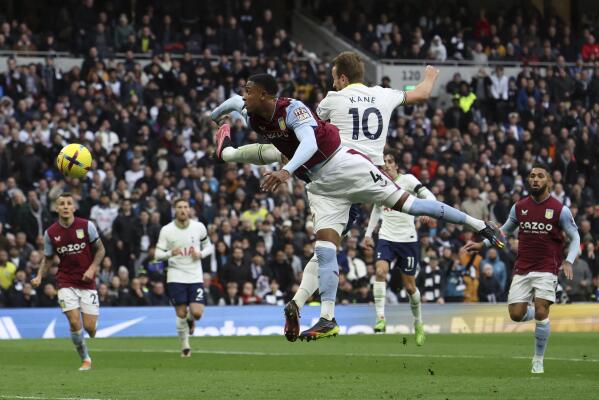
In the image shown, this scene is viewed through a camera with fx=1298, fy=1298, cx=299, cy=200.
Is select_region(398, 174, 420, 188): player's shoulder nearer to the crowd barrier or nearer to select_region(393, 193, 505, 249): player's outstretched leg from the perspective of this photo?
select_region(393, 193, 505, 249): player's outstretched leg

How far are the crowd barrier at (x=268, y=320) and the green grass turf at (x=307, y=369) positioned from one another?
1156 mm

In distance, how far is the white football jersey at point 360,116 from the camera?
47.1ft

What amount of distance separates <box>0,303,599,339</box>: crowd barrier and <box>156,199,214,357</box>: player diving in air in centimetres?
474

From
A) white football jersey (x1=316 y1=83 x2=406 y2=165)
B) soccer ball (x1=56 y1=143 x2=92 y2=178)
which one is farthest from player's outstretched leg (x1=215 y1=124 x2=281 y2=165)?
soccer ball (x1=56 y1=143 x2=92 y2=178)

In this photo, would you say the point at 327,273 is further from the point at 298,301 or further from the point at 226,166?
the point at 226,166

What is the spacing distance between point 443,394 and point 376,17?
28202 mm

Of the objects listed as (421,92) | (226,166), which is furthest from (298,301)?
(226,166)

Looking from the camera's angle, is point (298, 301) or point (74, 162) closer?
point (298, 301)

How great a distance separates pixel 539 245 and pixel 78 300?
6218mm

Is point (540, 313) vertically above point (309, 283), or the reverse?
point (309, 283)

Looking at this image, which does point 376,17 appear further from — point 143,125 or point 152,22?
point 143,125

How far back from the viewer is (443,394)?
502 inches

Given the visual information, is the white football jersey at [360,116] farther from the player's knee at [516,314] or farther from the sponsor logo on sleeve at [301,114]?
the player's knee at [516,314]

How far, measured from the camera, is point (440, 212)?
42.3ft
